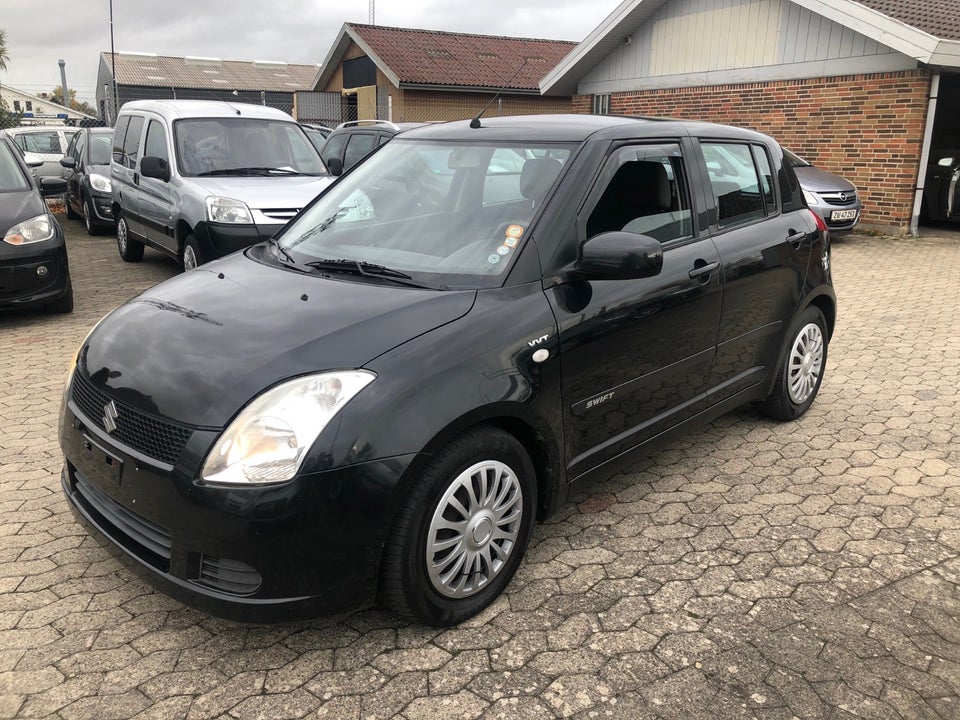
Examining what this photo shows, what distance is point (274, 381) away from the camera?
2.63 metres

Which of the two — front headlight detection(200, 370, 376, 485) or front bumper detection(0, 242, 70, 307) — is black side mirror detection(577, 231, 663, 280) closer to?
Result: front headlight detection(200, 370, 376, 485)

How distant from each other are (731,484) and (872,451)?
3.55 ft

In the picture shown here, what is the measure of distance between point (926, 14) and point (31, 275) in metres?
14.5

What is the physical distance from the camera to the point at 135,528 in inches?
110

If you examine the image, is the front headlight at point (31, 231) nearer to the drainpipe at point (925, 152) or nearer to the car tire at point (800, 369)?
the car tire at point (800, 369)

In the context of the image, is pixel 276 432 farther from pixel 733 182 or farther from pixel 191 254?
pixel 191 254

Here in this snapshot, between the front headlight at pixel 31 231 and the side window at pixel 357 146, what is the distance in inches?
243

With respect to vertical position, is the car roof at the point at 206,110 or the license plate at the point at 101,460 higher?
the car roof at the point at 206,110

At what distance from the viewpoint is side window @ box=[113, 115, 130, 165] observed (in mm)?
10312

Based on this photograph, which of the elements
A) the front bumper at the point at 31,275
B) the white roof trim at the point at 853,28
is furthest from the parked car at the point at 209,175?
the white roof trim at the point at 853,28

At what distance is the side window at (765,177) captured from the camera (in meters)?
4.66

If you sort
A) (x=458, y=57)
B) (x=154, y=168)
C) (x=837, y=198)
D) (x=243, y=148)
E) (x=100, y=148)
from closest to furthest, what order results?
(x=154, y=168) → (x=243, y=148) → (x=837, y=198) → (x=100, y=148) → (x=458, y=57)

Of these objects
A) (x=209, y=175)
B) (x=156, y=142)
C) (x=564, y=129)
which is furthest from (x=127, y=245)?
(x=564, y=129)

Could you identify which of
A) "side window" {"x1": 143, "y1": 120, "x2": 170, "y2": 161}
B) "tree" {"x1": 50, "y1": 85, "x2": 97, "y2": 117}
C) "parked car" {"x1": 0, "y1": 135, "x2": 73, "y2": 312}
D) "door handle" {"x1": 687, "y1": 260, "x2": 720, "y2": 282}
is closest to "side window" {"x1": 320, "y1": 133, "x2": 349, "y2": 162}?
"side window" {"x1": 143, "y1": 120, "x2": 170, "y2": 161}
